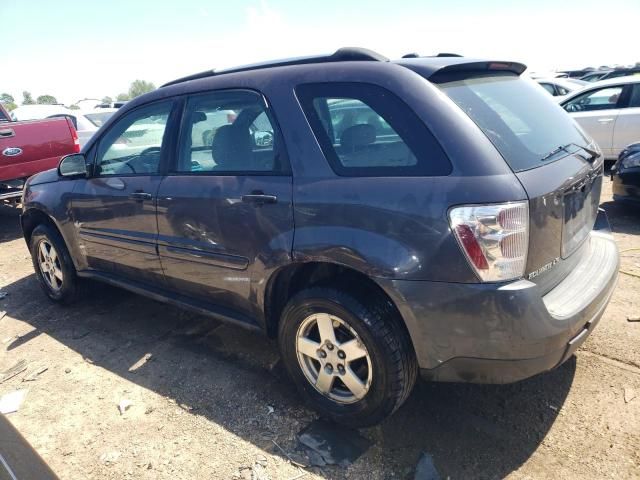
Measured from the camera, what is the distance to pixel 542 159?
2244mm

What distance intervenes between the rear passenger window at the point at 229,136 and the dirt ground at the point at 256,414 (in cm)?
132

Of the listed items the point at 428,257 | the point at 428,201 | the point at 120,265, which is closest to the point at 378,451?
the point at 428,257

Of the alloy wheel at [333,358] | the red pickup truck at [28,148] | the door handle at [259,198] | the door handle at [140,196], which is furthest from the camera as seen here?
the red pickup truck at [28,148]

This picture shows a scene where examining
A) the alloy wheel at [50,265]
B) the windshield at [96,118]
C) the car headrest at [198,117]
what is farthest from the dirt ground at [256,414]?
the windshield at [96,118]

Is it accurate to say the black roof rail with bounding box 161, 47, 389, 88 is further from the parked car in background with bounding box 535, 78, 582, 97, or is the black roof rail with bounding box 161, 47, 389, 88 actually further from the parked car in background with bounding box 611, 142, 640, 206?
the parked car in background with bounding box 535, 78, 582, 97

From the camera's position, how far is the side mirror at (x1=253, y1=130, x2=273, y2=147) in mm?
2666

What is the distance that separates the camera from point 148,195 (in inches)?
127

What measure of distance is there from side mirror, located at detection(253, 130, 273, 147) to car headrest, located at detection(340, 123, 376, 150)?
451mm

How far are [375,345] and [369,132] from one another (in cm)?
100

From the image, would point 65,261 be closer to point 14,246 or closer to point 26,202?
point 26,202

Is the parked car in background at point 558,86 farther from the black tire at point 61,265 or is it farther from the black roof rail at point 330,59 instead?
the black tire at point 61,265

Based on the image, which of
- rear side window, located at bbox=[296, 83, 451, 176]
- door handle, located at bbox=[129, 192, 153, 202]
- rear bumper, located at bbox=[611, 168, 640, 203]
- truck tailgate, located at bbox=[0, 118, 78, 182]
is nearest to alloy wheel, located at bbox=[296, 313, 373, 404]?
rear side window, located at bbox=[296, 83, 451, 176]

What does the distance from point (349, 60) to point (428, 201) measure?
37.8 inches

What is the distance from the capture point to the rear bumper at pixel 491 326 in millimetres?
2010
